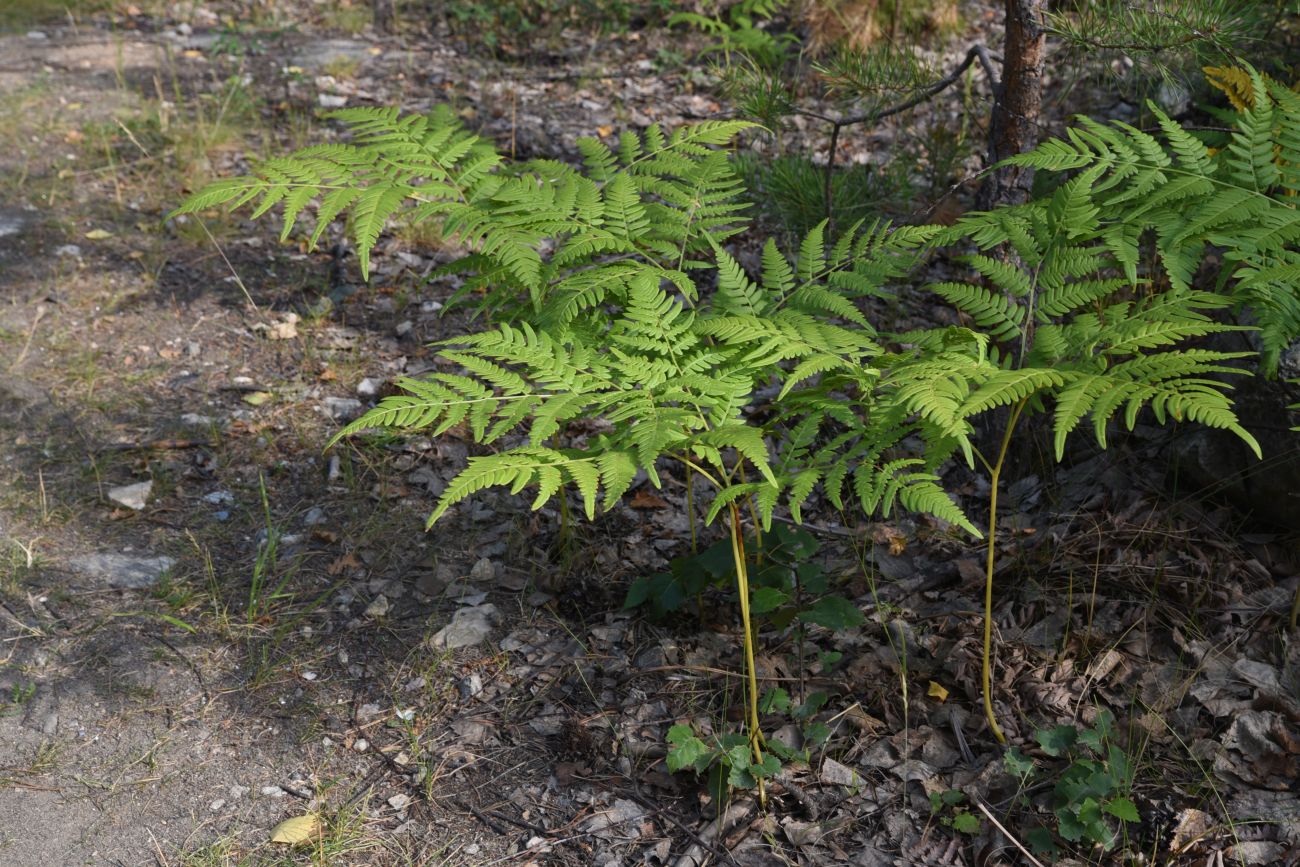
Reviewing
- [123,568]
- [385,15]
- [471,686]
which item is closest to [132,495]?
[123,568]

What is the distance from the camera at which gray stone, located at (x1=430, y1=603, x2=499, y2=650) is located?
329 centimetres

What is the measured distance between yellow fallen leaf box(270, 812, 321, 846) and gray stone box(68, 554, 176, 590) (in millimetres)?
1105

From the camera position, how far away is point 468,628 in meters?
3.33

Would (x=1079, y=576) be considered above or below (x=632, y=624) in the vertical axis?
above

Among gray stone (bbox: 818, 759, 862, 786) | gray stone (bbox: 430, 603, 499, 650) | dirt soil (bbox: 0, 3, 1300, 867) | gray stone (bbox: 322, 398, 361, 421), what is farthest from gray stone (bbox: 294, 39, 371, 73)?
gray stone (bbox: 818, 759, 862, 786)

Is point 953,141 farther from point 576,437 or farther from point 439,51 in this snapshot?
point 439,51

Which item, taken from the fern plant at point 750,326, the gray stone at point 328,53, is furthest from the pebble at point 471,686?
the gray stone at point 328,53

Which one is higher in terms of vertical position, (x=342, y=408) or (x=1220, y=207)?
(x=1220, y=207)

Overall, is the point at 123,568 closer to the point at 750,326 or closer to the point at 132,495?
the point at 132,495

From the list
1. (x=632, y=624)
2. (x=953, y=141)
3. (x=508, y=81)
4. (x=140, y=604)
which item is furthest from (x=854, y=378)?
(x=508, y=81)

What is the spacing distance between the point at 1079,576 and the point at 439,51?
5.83 metres

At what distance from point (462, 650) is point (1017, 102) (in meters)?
2.45

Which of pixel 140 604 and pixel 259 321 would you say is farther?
pixel 259 321

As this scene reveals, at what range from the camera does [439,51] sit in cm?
737
